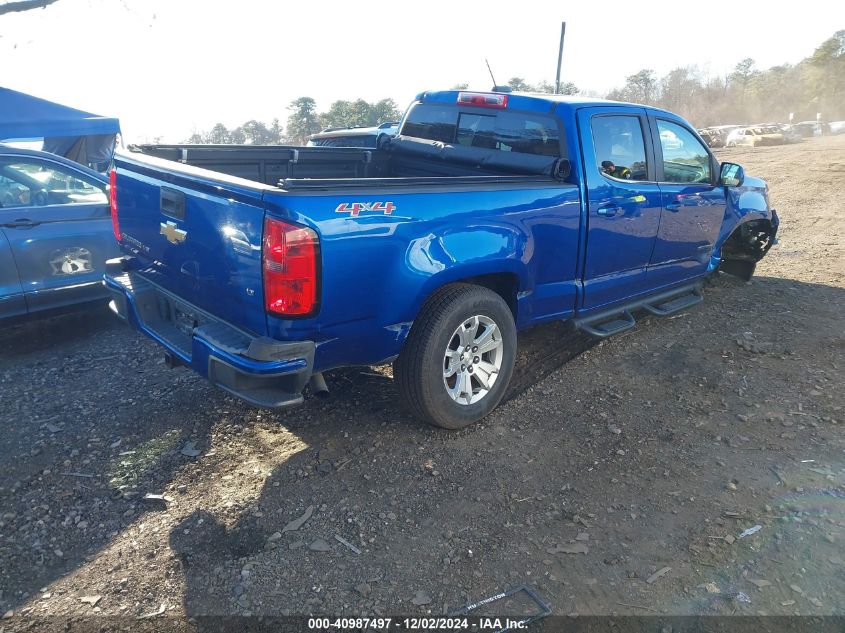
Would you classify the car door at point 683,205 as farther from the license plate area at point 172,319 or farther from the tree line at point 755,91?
the tree line at point 755,91

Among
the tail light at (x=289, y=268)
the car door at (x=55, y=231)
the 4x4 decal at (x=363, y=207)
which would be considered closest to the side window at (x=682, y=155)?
the 4x4 decal at (x=363, y=207)

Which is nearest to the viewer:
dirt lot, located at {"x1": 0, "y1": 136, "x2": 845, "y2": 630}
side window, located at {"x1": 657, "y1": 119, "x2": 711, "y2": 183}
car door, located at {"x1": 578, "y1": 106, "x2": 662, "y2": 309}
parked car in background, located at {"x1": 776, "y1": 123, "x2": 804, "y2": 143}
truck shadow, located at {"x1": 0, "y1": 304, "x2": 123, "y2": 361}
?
dirt lot, located at {"x1": 0, "y1": 136, "x2": 845, "y2": 630}

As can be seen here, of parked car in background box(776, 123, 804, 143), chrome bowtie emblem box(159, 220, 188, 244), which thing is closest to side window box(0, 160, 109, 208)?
chrome bowtie emblem box(159, 220, 188, 244)

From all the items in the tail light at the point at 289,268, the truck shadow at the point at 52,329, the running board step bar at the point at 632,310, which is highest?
the tail light at the point at 289,268

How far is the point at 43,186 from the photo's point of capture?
5.23m

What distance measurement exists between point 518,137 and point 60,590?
3749mm

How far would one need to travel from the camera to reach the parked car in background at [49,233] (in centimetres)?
493

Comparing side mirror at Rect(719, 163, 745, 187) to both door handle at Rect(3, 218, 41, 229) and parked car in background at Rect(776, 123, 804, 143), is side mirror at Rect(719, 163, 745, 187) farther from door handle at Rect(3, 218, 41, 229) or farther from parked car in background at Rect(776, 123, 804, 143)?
parked car in background at Rect(776, 123, 804, 143)

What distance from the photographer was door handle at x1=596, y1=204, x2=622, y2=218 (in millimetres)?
4277

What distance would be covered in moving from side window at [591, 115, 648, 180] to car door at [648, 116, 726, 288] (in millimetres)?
231

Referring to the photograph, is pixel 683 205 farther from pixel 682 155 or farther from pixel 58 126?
pixel 58 126

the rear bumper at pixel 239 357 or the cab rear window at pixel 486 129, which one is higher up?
the cab rear window at pixel 486 129

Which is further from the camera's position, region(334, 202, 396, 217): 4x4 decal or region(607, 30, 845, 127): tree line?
region(607, 30, 845, 127): tree line

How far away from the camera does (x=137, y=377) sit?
4.55 metres
